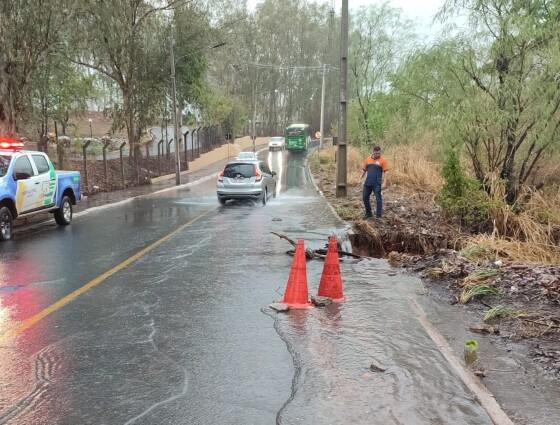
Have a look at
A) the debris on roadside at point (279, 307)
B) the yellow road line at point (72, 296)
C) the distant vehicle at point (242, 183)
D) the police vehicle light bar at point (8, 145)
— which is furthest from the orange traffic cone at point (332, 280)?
the distant vehicle at point (242, 183)

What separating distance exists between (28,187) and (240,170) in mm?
8871

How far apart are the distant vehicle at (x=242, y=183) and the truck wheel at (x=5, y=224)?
9.05 metres

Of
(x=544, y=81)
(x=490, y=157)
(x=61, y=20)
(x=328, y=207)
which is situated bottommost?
(x=328, y=207)

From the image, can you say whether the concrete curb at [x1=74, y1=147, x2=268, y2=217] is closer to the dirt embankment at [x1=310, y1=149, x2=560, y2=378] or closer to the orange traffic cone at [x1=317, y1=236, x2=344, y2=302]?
the dirt embankment at [x1=310, y1=149, x2=560, y2=378]

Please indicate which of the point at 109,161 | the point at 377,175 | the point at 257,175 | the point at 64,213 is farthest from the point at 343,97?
the point at 109,161

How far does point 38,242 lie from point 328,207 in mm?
9516

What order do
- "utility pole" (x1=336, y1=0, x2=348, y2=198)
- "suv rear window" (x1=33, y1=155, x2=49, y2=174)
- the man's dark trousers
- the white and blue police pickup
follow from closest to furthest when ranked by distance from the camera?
the white and blue police pickup
"suv rear window" (x1=33, y1=155, x2=49, y2=174)
the man's dark trousers
"utility pole" (x1=336, y1=0, x2=348, y2=198)

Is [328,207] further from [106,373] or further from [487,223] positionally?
[106,373]

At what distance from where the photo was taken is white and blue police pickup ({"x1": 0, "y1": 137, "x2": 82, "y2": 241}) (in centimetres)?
1164

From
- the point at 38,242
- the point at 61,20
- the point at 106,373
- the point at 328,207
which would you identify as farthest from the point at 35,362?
the point at 61,20

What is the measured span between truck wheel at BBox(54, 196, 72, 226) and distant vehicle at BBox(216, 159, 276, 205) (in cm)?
649

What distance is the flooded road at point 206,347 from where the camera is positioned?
395cm

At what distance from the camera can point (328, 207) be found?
1827 centimetres

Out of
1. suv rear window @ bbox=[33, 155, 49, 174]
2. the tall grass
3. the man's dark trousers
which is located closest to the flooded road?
suv rear window @ bbox=[33, 155, 49, 174]
